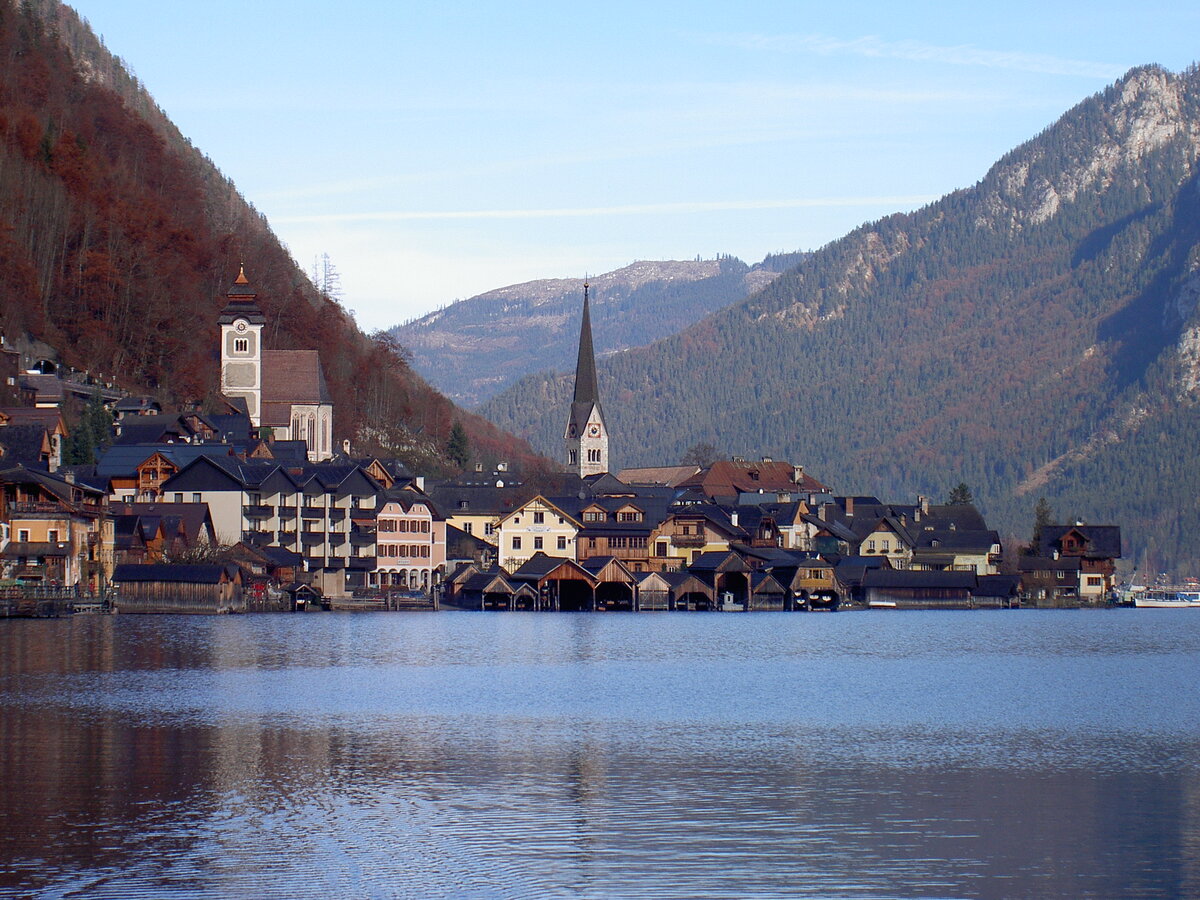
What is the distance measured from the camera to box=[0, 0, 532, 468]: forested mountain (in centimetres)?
12838

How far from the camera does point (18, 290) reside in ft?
394

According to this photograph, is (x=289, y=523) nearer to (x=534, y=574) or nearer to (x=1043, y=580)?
(x=534, y=574)

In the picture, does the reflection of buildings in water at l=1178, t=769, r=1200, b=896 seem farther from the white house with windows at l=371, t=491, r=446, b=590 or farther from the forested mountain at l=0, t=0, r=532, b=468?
the forested mountain at l=0, t=0, r=532, b=468

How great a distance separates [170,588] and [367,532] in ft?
75.9

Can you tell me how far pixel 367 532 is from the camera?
4557 inches

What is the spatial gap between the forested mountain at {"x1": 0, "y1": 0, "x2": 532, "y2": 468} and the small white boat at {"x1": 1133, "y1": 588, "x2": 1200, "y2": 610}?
226ft

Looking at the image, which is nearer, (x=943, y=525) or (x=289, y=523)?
(x=289, y=523)

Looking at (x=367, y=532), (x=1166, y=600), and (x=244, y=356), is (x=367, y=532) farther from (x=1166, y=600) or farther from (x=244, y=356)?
(x=1166, y=600)

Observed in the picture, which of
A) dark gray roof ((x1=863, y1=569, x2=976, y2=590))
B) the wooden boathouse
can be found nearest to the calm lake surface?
the wooden boathouse

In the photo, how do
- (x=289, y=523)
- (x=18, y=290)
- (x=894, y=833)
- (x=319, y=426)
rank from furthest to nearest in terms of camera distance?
(x=319, y=426)
(x=18, y=290)
(x=289, y=523)
(x=894, y=833)

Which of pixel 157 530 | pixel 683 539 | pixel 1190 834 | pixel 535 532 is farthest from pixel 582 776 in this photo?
pixel 683 539

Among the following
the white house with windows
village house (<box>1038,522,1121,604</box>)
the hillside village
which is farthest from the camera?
village house (<box>1038,522,1121,604</box>)

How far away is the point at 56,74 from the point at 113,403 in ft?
154

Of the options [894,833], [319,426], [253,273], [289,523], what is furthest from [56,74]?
[894,833]
